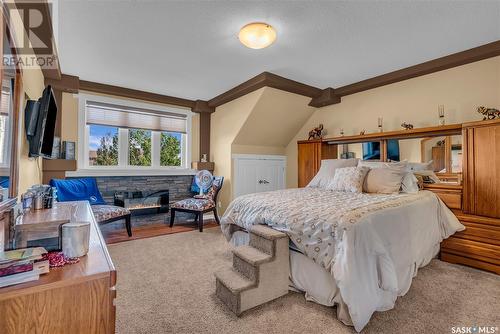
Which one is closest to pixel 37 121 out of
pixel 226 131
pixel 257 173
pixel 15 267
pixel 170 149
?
pixel 15 267

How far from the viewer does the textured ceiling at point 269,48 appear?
2.02m

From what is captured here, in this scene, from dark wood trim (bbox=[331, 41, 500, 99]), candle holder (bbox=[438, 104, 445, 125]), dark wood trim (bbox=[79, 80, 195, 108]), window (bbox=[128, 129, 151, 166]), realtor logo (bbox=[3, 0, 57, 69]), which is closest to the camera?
realtor logo (bbox=[3, 0, 57, 69])

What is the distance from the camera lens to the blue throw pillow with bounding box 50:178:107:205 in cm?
318

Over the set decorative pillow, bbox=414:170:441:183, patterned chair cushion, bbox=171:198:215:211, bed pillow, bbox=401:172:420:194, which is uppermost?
decorative pillow, bbox=414:170:441:183

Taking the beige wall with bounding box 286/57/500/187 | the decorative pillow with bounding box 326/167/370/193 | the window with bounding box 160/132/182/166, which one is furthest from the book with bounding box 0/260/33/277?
the beige wall with bounding box 286/57/500/187

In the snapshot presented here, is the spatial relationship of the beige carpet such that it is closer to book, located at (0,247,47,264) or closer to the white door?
book, located at (0,247,47,264)

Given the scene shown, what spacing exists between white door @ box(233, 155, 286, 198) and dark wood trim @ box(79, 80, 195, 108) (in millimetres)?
1482

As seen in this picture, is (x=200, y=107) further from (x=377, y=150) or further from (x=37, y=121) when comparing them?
(x=377, y=150)

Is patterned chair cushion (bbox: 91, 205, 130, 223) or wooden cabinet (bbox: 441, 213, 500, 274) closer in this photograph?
wooden cabinet (bbox: 441, 213, 500, 274)

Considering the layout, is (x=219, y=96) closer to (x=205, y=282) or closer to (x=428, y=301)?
(x=205, y=282)

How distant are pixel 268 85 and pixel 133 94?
2.27m

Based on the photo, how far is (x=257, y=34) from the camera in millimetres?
2246

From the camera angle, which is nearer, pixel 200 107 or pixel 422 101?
pixel 422 101

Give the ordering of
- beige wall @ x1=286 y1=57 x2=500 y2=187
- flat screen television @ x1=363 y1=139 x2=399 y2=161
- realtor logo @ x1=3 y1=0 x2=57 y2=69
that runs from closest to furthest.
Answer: realtor logo @ x1=3 y1=0 x2=57 y2=69 → beige wall @ x1=286 y1=57 x2=500 y2=187 → flat screen television @ x1=363 y1=139 x2=399 y2=161
